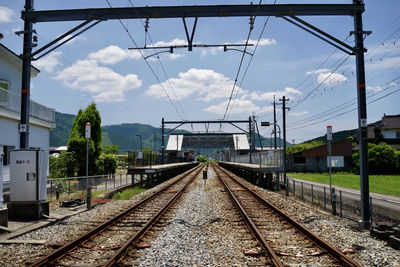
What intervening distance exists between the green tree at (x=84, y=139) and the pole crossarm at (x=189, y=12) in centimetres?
1450

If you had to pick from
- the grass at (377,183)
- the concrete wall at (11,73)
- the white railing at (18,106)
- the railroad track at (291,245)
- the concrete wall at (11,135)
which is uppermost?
the concrete wall at (11,73)

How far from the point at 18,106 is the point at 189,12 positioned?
11226 mm

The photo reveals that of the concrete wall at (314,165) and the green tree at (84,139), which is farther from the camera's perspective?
the concrete wall at (314,165)

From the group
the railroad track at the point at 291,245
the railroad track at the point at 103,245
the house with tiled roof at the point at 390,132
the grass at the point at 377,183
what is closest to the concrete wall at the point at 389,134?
the house with tiled roof at the point at 390,132

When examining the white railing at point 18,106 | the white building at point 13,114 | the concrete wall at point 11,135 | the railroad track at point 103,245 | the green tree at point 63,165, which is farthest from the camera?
the green tree at point 63,165

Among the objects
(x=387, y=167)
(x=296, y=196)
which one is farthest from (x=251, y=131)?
(x=296, y=196)

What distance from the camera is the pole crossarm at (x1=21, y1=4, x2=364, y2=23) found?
10.9 meters

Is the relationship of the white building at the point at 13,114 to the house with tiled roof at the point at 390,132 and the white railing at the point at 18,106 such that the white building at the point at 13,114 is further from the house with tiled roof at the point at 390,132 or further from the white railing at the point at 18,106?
the house with tiled roof at the point at 390,132

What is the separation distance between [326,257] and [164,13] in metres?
8.75

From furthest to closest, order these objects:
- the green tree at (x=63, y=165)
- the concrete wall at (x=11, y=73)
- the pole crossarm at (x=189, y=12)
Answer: the green tree at (x=63, y=165)
the concrete wall at (x=11, y=73)
the pole crossarm at (x=189, y=12)

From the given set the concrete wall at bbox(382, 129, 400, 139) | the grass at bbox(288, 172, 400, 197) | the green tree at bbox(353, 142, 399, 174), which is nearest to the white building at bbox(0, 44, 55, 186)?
the grass at bbox(288, 172, 400, 197)

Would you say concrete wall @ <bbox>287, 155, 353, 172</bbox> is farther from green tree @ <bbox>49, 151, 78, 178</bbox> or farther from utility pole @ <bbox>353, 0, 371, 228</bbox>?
utility pole @ <bbox>353, 0, 371, 228</bbox>

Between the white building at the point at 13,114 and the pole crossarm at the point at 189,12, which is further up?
the pole crossarm at the point at 189,12

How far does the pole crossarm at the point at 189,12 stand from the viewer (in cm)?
1093
